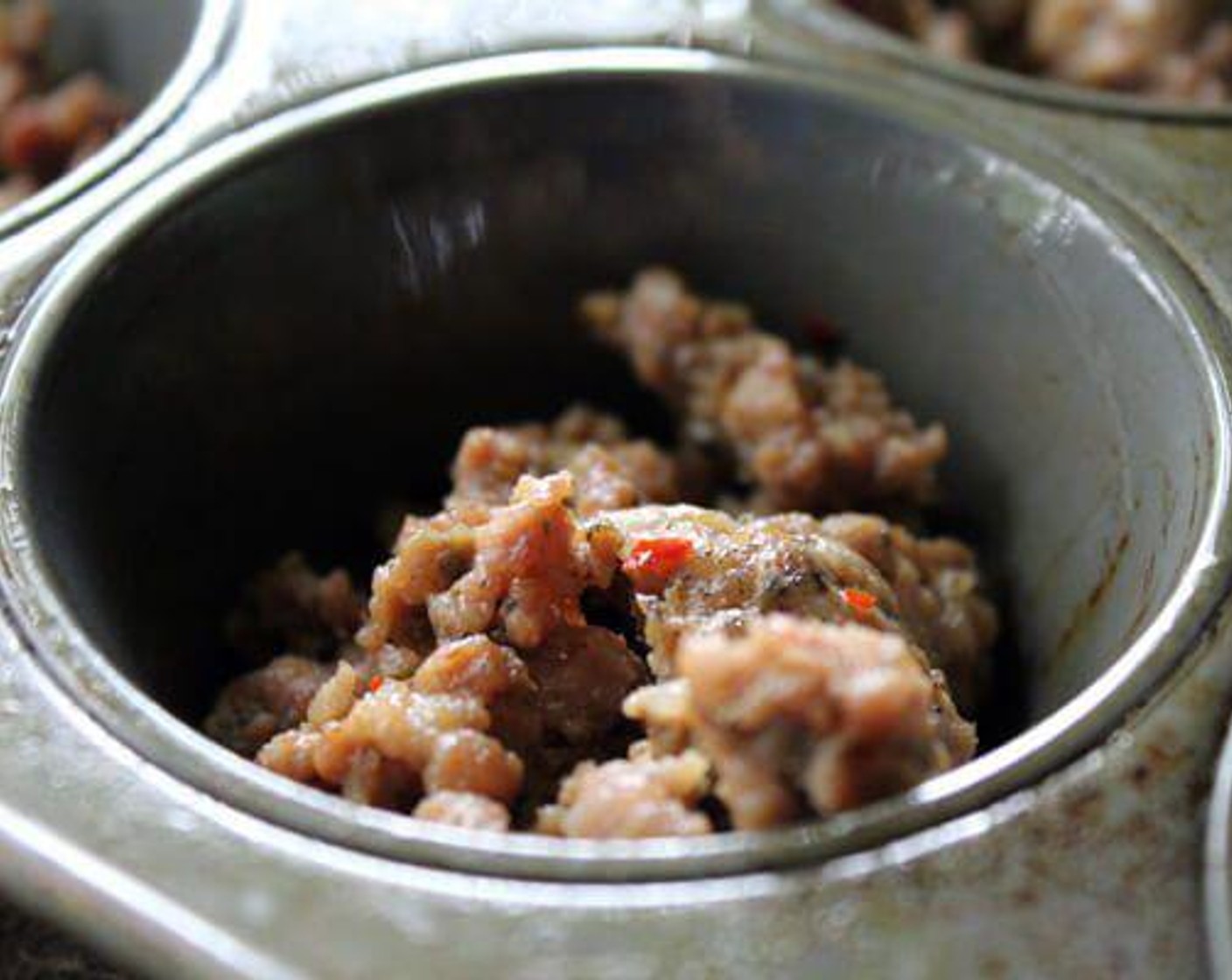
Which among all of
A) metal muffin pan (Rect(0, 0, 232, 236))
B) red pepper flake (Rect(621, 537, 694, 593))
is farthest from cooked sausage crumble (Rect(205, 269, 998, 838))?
metal muffin pan (Rect(0, 0, 232, 236))

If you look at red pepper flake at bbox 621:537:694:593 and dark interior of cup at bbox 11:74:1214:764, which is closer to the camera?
red pepper flake at bbox 621:537:694:593

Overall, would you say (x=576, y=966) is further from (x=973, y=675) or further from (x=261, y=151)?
(x=261, y=151)

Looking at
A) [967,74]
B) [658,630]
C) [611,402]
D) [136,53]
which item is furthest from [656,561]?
[136,53]

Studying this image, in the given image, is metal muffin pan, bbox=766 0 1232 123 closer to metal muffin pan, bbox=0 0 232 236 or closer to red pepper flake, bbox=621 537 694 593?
metal muffin pan, bbox=0 0 232 236

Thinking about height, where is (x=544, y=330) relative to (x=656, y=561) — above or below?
below

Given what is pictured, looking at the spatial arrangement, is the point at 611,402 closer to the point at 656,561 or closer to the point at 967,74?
the point at 967,74

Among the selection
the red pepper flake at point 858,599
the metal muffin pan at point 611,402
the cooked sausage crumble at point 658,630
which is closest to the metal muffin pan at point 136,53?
the metal muffin pan at point 611,402
